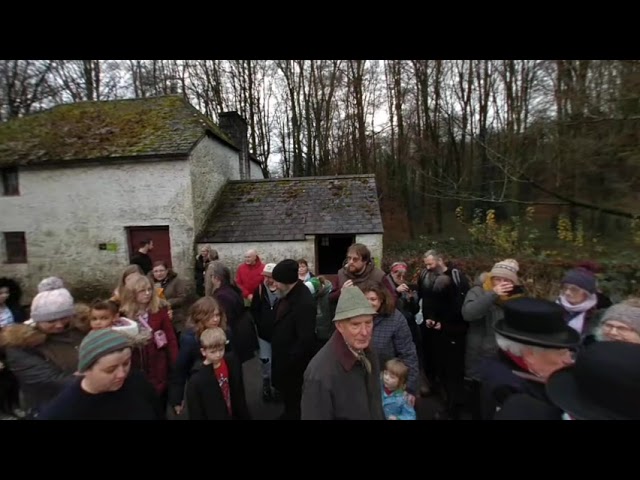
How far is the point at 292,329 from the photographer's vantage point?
3.28 metres

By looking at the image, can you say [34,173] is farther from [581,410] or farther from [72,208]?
[581,410]

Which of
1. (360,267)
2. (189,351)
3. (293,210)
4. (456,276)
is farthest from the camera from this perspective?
(293,210)

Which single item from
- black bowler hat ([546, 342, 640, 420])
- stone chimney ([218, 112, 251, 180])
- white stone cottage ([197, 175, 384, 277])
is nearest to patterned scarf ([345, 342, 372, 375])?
black bowler hat ([546, 342, 640, 420])

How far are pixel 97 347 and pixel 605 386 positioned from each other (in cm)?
243

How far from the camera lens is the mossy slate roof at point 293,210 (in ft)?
32.5

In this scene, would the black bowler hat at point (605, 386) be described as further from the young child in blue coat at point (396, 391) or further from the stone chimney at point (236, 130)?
the stone chimney at point (236, 130)

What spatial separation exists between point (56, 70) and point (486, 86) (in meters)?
22.4

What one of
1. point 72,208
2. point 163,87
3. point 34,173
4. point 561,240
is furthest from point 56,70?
point 561,240

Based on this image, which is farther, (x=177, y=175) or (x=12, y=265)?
(x=12, y=265)

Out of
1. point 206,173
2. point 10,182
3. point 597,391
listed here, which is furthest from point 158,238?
point 597,391

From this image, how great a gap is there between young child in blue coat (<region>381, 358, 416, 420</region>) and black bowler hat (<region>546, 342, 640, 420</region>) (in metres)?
1.50

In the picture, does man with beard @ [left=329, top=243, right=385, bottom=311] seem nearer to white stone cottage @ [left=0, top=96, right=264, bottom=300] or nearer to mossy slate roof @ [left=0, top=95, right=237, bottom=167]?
white stone cottage @ [left=0, top=96, right=264, bottom=300]

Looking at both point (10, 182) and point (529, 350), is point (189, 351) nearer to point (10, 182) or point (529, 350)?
point (529, 350)

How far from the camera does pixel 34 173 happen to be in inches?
412
